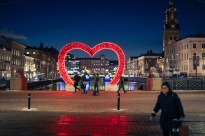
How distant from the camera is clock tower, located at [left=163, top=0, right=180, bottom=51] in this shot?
140 m

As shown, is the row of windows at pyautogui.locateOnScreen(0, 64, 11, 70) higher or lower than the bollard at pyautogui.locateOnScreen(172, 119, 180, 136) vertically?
higher

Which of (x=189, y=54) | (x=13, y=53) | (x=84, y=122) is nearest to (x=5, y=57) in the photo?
(x=13, y=53)

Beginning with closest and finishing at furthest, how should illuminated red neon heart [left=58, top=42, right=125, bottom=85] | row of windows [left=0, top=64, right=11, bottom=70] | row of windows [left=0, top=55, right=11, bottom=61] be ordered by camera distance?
1. illuminated red neon heart [left=58, top=42, right=125, bottom=85]
2. row of windows [left=0, top=64, right=11, bottom=70]
3. row of windows [left=0, top=55, right=11, bottom=61]

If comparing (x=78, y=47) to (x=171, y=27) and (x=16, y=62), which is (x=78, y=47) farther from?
(x=171, y=27)

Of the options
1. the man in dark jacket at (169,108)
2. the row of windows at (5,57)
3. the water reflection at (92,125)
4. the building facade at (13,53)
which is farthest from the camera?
the building facade at (13,53)

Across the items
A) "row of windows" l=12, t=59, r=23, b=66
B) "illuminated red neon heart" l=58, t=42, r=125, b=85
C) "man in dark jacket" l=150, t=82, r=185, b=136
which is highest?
"row of windows" l=12, t=59, r=23, b=66

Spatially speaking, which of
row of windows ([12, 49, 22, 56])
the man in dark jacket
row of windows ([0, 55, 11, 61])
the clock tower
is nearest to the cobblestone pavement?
the man in dark jacket

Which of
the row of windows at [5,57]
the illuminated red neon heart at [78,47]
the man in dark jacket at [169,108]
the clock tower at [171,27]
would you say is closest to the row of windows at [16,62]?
the row of windows at [5,57]

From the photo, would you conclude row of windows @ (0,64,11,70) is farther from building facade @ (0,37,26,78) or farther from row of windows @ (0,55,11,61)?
row of windows @ (0,55,11,61)

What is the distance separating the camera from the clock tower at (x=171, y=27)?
A: 140 metres

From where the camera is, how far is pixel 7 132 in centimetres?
1112

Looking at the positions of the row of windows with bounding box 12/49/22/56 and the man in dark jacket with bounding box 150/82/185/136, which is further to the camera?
the row of windows with bounding box 12/49/22/56

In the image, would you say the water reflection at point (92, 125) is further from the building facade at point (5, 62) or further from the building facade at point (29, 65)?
the building facade at point (29, 65)

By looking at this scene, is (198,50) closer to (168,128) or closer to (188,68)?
(188,68)
